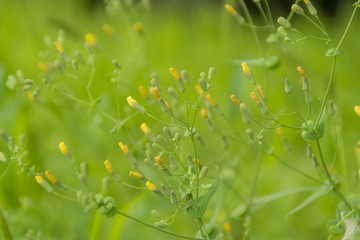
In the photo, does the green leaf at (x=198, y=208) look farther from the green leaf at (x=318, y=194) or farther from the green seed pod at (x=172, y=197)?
the green leaf at (x=318, y=194)

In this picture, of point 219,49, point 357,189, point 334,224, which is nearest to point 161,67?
point 219,49

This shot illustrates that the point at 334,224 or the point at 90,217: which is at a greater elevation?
the point at 334,224

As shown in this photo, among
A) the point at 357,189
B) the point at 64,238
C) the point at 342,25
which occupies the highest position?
the point at 357,189

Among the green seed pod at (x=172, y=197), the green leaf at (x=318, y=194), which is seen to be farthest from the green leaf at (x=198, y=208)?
the green leaf at (x=318, y=194)

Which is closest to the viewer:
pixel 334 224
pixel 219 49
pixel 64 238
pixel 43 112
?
pixel 334 224

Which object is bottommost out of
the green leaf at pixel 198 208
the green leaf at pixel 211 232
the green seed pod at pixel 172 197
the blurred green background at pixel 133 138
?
the blurred green background at pixel 133 138

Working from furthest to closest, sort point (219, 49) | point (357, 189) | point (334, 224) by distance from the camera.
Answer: point (219, 49) → point (357, 189) → point (334, 224)

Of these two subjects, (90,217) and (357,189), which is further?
(90,217)

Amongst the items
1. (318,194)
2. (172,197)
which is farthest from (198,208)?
(318,194)

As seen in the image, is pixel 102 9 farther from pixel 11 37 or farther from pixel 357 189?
pixel 357 189

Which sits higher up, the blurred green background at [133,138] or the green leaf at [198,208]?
the green leaf at [198,208]

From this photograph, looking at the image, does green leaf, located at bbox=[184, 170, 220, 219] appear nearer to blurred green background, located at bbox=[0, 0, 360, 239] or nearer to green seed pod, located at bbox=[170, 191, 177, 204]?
Answer: green seed pod, located at bbox=[170, 191, 177, 204]
